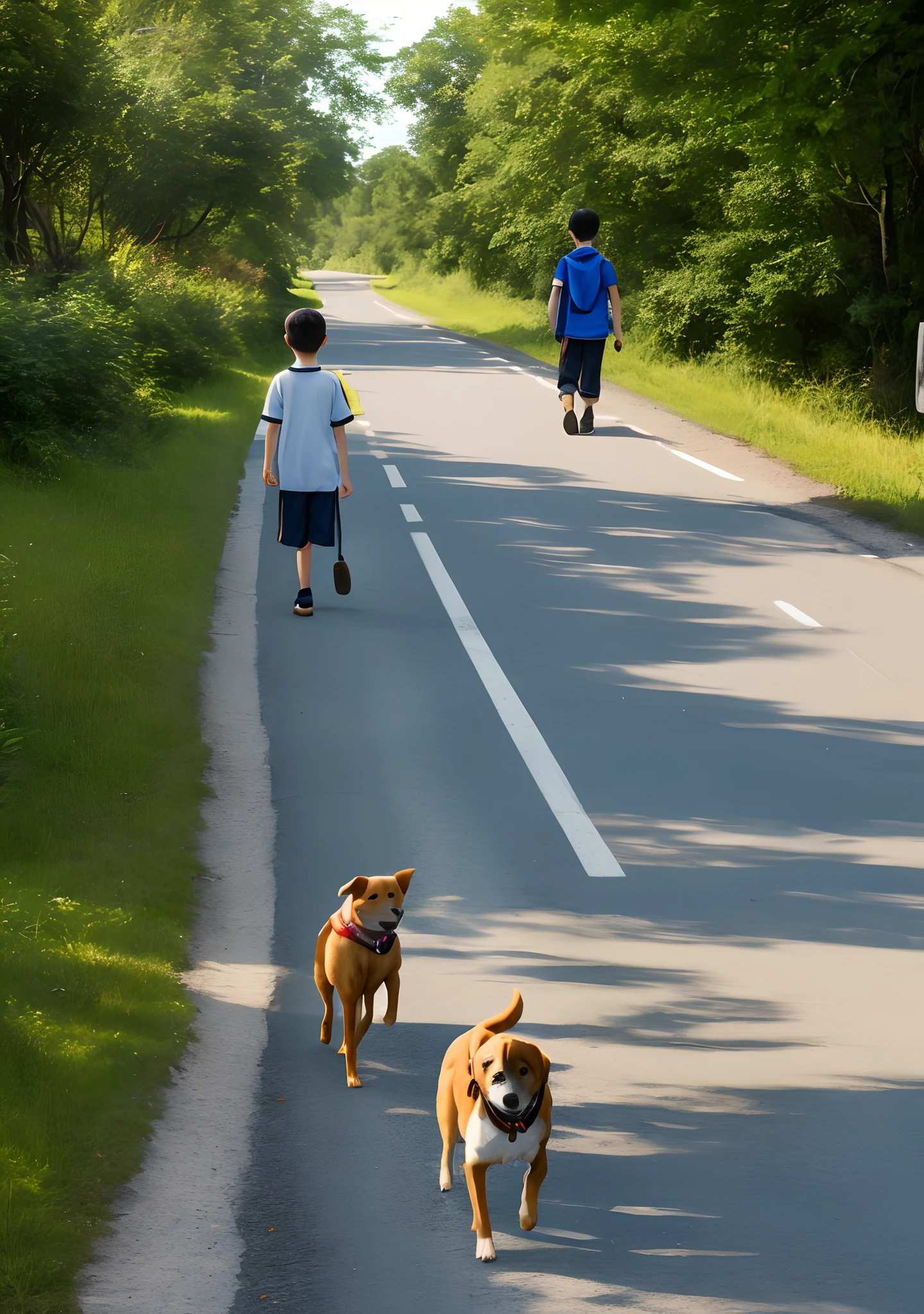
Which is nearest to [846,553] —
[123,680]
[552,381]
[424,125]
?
[123,680]

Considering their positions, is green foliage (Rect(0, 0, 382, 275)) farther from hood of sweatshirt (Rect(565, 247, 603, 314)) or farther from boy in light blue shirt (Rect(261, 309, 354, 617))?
hood of sweatshirt (Rect(565, 247, 603, 314))

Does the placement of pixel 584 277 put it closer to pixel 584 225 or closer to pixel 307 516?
pixel 584 225

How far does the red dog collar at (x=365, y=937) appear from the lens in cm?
423

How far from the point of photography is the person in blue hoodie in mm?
9562

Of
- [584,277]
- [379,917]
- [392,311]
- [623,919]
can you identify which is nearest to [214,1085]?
[379,917]

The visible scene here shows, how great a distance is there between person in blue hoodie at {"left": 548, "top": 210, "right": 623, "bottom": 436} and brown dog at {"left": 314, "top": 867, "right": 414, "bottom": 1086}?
5.64 meters

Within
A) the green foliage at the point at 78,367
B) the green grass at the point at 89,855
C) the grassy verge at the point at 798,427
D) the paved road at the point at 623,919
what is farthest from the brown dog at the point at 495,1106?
the green foliage at the point at 78,367

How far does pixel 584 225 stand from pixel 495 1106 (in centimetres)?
610

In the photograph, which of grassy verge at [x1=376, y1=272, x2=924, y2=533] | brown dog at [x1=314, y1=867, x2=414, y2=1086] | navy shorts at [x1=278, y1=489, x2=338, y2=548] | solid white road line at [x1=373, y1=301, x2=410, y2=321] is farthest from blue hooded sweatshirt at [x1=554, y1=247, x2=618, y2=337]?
solid white road line at [x1=373, y1=301, x2=410, y2=321]

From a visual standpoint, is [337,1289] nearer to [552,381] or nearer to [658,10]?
[658,10]

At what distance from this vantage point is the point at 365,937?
423 cm

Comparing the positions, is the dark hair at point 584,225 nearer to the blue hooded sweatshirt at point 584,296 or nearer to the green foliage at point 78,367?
the blue hooded sweatshirt at point 584,296

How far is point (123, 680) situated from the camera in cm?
902

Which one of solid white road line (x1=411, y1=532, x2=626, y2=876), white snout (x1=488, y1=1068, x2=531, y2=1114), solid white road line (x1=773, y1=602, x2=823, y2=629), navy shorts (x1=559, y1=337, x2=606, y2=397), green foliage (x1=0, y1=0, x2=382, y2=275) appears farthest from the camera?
green foliage (x1=0, y1=0, x2=382, y2=275)
